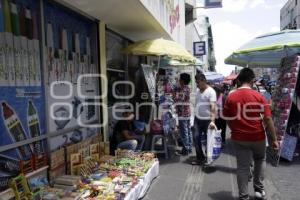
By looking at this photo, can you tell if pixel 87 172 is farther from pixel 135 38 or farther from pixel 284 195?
pixel 135 38

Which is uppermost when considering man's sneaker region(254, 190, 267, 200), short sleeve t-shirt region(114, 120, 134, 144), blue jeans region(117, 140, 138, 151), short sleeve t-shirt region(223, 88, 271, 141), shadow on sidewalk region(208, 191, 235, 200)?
short sleeve t-shirt region(223, 88, 271, 141)

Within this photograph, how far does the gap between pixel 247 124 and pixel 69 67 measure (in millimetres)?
2833

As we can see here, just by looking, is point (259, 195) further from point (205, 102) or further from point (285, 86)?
point (285, 86)

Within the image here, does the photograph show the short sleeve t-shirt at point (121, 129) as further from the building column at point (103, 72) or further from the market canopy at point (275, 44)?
the market canopy at point (275, 44)

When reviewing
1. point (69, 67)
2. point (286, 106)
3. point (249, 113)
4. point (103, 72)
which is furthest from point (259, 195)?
point (103, 72)

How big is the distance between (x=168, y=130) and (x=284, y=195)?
2.92 meters

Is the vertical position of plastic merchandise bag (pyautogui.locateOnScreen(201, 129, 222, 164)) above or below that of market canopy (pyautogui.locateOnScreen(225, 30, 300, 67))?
below

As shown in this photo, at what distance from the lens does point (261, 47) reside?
708 cm

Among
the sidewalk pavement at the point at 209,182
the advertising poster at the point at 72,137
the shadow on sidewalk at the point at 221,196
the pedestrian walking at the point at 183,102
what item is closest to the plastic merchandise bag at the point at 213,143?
the sidewalk pavement at the point at 209,182

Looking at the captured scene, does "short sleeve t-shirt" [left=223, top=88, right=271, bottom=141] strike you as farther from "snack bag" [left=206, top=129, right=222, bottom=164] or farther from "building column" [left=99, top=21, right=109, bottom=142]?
"building column" [left=99, top=21, right=109, bottom=142]

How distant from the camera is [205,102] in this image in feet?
21.2

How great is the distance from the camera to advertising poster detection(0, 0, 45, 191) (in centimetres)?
373

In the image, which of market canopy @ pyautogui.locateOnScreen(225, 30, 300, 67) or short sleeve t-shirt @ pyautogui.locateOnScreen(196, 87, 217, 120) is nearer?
short sleeve t-shirt @ pyautogui.locateOnScreen(196, 87, 217, 120)

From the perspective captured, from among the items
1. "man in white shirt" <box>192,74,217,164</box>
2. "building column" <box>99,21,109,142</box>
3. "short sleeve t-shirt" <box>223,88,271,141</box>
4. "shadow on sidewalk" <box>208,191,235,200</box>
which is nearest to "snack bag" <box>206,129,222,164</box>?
"man in white shirt" <box>192,74,217,164</box>
